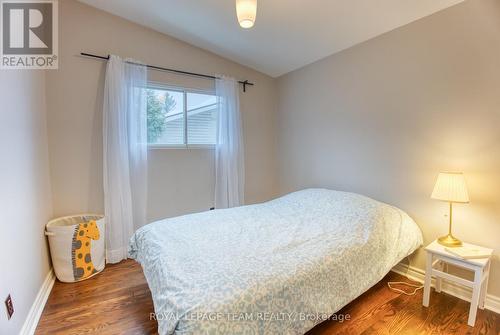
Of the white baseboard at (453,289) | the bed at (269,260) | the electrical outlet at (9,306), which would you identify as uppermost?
the bed at (269,260)

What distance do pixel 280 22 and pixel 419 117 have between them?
1.55 meters

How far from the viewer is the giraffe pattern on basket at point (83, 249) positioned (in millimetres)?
2379

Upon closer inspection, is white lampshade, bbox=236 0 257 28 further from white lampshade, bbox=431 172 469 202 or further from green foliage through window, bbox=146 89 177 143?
green foliage through window, bbox=146 89 177 143

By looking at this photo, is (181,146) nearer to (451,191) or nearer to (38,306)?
(38,306)

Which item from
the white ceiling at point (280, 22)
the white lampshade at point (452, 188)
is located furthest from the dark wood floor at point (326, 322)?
the white ceiling at point (280, 22)

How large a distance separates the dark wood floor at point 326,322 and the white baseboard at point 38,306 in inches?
1.5

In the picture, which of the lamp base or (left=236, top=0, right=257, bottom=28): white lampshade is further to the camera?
the lamp base

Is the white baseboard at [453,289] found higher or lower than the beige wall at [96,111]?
lower

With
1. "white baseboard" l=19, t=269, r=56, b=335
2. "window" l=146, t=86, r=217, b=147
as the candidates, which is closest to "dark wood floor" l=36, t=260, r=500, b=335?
"white baseboard" l=19, t=269, r=56, b=335

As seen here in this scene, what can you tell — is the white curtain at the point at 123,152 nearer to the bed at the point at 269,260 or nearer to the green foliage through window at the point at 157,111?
the green foliage through window at the point at 157,111

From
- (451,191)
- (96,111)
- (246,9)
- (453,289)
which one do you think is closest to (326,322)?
(453,289)

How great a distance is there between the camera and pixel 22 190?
180 cm

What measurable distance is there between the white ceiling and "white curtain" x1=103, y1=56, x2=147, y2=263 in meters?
0.60

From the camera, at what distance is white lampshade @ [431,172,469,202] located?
A: 185 cm
